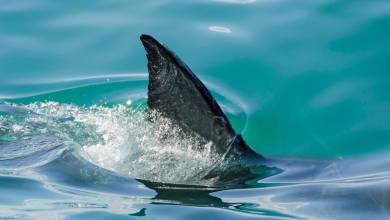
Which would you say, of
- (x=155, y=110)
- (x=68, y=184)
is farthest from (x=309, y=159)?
(x=68, y=184)

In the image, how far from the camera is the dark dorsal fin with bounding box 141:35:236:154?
199 inches

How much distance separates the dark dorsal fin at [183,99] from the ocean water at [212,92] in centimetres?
12

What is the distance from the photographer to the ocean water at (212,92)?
4.74 meters

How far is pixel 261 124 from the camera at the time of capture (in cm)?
727

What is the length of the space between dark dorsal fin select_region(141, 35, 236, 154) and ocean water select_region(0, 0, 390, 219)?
0.41 feet

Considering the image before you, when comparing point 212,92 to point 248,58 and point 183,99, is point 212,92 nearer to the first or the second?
point 248,58

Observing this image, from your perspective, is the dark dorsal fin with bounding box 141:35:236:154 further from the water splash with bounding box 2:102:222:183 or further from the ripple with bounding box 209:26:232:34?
the ripple with bounding box 209:26:232:34

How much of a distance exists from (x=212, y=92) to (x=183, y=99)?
254cm

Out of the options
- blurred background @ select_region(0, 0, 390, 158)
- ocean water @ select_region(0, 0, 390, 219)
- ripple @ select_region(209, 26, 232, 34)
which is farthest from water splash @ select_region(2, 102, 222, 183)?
ripple @ select_region(209, 26, 232, 34)

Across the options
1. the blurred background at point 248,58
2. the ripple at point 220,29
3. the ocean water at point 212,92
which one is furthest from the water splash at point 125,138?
the ripple at point 220,29

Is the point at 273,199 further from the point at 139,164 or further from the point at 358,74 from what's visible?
the point at 358,74

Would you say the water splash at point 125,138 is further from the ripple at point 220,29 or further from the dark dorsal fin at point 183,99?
the ripple at point 220,29

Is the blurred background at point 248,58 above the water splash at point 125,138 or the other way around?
above

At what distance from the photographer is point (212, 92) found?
7742mm
